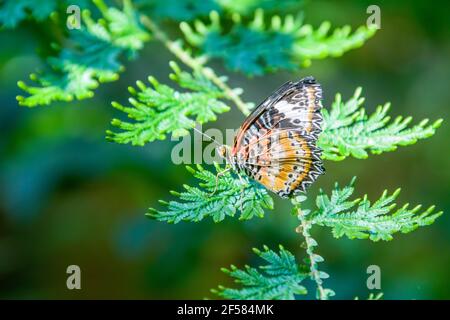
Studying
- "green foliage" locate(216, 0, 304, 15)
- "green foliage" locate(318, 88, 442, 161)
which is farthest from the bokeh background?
"green foliage" locate(318, 88, 442, 161)

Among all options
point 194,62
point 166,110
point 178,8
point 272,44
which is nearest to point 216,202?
point 166,110

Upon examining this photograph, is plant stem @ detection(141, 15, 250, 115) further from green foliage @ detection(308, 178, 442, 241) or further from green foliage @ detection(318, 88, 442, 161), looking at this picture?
green foliage @ detection(308, 178, 442, 241)

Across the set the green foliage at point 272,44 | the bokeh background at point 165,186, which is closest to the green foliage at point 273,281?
the green foliage at point 272,44

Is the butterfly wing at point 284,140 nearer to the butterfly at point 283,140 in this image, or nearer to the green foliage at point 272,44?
the butterfly at point 283,140

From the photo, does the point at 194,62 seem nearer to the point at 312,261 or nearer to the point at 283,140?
the point at 283,140

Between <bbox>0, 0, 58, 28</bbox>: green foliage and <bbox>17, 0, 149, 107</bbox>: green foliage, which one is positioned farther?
<bbox>0, 0, 58, 28</bbox>: green foliage

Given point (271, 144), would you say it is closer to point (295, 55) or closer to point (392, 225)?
point (295, 55)

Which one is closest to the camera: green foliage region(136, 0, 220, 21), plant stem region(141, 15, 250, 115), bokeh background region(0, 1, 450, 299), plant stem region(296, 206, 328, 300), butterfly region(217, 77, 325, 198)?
plant stem region(296, 206, 328, 300)
